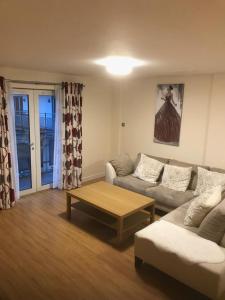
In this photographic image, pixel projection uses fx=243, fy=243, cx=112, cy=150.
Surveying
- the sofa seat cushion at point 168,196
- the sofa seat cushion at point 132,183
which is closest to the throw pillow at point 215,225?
the sofa seat cushion at point 168,196

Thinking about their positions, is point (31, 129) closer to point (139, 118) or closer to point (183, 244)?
point (139, 118)

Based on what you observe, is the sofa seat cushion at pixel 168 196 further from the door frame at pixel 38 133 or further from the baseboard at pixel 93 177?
the door frame at pixel 38 133

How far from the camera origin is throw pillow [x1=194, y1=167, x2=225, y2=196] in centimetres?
368

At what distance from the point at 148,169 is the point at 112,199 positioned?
1.23 meters

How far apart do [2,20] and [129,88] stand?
402 centimetres

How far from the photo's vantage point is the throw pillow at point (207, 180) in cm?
368

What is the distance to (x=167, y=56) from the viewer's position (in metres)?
2.63

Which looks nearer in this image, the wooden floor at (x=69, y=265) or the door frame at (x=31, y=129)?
the wooden floor at (x=69, y=265)

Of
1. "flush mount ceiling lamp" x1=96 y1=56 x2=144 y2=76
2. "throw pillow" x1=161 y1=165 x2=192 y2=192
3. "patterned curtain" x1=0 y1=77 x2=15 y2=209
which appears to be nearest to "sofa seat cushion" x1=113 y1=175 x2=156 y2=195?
"throw pillow" x1=161 y1=165 x2=192 y2=192

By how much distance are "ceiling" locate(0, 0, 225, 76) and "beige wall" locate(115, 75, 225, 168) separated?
163 cm

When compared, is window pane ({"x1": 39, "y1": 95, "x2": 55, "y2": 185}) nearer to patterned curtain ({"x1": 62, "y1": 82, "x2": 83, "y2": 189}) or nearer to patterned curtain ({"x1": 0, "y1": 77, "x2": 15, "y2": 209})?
patterned curtain ({"x1": 62, "y1": 82, "x2": 83, "y2": 189})

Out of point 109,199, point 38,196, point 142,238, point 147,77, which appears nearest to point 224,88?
point 147,77

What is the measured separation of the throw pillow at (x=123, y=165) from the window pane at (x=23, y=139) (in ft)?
5.33

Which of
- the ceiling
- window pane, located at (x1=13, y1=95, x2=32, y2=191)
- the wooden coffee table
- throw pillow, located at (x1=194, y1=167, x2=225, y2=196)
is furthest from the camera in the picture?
window pane, located at (x1=13, y1=95, x2=32, y2=191)
